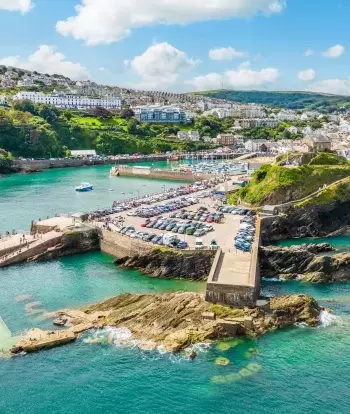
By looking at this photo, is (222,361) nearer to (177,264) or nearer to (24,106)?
(177,264)

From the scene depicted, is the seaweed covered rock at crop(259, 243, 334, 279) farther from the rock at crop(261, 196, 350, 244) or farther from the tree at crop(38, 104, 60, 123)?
the tree at crop(38, 104, 60, 123)

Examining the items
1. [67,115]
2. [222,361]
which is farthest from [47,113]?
[222,361]

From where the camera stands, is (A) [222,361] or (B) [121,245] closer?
(A) [222,361]

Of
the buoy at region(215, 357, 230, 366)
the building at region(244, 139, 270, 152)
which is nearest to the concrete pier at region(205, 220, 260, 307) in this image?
the buoy at region(215, 357, 230, 366)

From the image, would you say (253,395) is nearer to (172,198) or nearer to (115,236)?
(115,236)

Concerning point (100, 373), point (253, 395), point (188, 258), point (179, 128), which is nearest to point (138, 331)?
point (100, 373)
